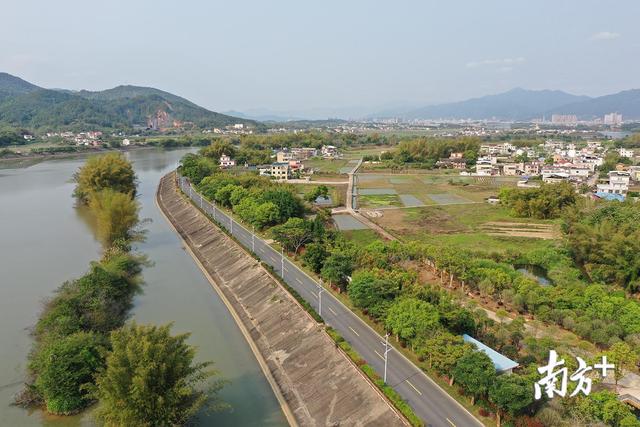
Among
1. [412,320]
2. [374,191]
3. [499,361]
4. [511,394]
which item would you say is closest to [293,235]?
[412,320]

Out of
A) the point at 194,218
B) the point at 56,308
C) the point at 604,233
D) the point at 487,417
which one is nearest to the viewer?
the point at 487,417

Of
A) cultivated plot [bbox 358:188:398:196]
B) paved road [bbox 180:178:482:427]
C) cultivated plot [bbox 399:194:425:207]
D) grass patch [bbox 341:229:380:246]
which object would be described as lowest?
cultivated plot [bbox 399:194:425:207]

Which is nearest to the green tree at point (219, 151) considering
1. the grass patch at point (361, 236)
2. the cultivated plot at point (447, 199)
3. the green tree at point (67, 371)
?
the cultivated plot at point (447, 199)

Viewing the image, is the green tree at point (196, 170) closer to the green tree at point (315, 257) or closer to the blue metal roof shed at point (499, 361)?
the green tree at point (315, 257)

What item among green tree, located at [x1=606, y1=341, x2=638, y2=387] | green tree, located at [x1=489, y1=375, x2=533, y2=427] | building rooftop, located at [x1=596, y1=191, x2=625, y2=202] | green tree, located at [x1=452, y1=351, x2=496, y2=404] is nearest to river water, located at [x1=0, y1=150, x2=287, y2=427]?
green tree, located at [x1=452, y1=351, x2=496, y2=404]

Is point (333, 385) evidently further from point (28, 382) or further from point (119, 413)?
point (28, 382)

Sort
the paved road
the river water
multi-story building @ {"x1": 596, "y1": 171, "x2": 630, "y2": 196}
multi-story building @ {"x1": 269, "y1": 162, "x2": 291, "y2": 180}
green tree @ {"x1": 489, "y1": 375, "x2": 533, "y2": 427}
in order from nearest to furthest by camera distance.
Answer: green tree @ {"x1": 489, "y1": 375, "x2": 533, "y2": 427}
the paved road
the river water
multi-story building @ {"x1": 596, "y1": 171, "x2": 630, "y2": 196}
multi-story building @ {"x1": 269, "y1": 162, "x2": 291, "y2": 180}

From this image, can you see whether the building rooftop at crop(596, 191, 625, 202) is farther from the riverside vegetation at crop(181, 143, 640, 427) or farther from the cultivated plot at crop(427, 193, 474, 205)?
the cultivated plot at crop(427, 193, 474, 205)

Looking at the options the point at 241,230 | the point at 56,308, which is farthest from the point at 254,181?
the point at 56,308
